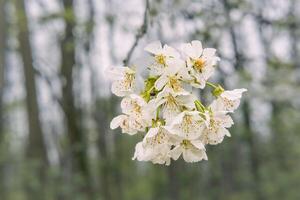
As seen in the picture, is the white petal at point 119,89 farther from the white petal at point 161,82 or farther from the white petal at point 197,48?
the white petal at point 197,48

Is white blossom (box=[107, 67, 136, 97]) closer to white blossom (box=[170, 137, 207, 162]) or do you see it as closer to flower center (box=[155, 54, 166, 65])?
flower center (box=[155, 54, 166, 65])

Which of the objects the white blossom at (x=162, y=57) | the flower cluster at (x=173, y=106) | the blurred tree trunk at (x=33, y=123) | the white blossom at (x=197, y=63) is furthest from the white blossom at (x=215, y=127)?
the blurred tree trunk at (x=33, y=123)

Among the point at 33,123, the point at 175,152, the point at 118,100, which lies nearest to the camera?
the point at 175,152

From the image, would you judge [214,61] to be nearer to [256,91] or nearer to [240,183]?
[256,91]

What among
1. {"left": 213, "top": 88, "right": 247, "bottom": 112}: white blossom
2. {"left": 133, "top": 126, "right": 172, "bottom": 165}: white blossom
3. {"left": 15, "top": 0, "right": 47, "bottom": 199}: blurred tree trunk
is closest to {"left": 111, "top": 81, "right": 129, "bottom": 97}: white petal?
{"left": 133, "top": 126, "right": 172, "bottom": 165}: white blossom

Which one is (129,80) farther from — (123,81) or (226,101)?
(226,101)

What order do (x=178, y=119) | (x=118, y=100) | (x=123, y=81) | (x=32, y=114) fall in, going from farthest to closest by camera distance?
(x=118, y=100)
(x=32, y=114)
(x=123, y=81)
(x=178, y=119)

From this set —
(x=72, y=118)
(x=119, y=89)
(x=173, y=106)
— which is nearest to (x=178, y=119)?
(x=173, y=106)

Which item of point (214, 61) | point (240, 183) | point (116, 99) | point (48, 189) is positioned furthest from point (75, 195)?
point (214, 61)
